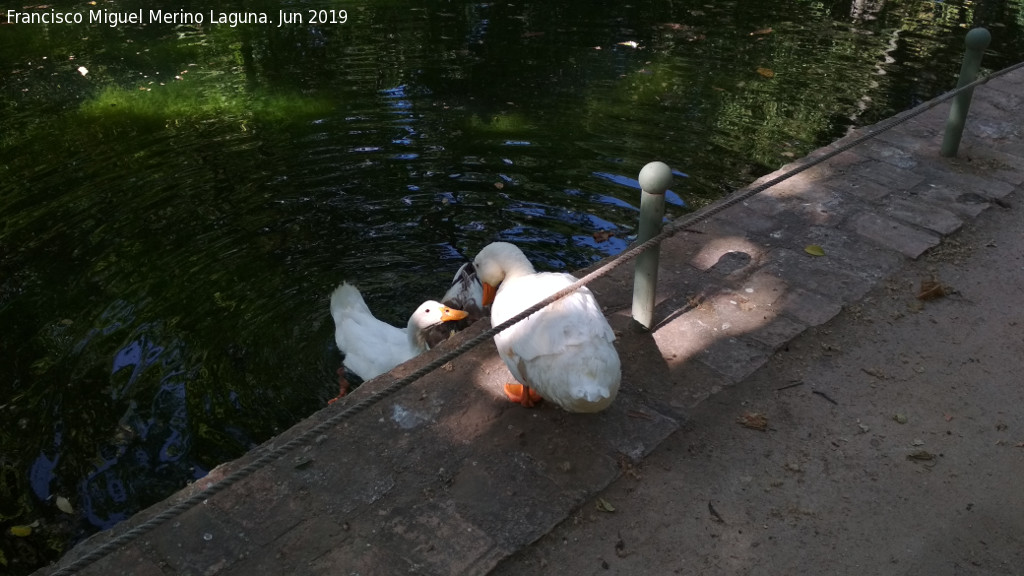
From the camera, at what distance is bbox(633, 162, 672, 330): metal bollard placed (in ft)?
10.8

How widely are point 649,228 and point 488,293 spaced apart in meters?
0.99

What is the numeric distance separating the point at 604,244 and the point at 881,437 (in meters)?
2.86

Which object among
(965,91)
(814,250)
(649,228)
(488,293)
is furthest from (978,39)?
(488,293)

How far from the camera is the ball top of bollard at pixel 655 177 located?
3262mm

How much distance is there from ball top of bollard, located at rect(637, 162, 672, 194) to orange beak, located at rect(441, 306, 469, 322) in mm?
1504

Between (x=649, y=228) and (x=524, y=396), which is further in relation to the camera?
(x=649, y=228)

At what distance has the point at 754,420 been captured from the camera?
10.4ft

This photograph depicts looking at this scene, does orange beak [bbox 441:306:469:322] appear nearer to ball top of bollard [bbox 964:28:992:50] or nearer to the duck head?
the duck head

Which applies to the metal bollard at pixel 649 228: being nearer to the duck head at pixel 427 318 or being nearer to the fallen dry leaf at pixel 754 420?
the fallen dry leaf at pixel 754 420

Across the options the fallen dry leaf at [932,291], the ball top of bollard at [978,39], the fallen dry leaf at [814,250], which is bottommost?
the fallen dry leaf at [932,291]

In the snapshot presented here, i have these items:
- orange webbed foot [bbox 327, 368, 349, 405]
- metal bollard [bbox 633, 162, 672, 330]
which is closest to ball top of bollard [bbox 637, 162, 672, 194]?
metal bollard [bbox 633, 162, 672, 330]

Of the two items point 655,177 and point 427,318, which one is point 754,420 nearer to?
point 655,177

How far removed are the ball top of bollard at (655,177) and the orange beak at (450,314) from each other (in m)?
1.50

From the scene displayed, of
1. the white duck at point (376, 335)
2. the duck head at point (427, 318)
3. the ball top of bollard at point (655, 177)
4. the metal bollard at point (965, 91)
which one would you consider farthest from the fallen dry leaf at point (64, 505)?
the metal bollard at point (965, 91)
